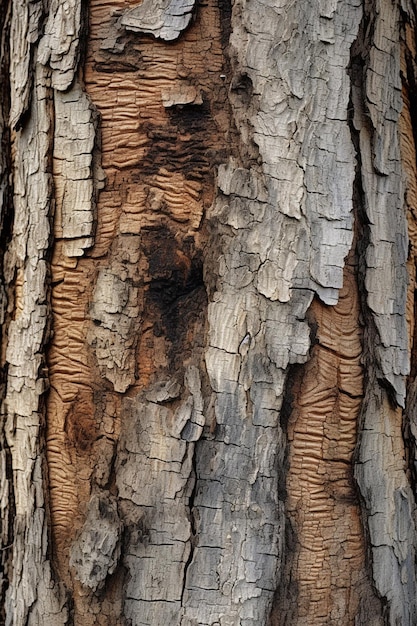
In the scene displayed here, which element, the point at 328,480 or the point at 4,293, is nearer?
the point at 328,480

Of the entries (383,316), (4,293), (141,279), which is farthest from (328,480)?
(4,293)

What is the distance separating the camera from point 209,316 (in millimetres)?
1404

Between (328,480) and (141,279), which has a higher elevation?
(141,279)

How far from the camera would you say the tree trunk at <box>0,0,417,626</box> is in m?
1.39

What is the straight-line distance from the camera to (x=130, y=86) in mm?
1440

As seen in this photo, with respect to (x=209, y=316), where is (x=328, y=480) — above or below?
below

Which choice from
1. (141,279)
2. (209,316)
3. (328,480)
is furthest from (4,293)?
(328,480)

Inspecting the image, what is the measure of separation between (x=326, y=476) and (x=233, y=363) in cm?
30

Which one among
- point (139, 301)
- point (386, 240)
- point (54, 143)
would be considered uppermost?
point (54, 143)

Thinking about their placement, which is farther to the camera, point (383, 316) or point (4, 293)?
point (4, 293)

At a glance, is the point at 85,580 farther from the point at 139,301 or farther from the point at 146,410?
the point at 139,301

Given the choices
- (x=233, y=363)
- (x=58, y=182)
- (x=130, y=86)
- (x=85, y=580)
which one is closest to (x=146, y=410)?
(x=233, y=363)

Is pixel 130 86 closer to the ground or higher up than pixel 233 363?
higher up

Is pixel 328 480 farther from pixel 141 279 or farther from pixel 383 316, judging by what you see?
pixel 141 279
